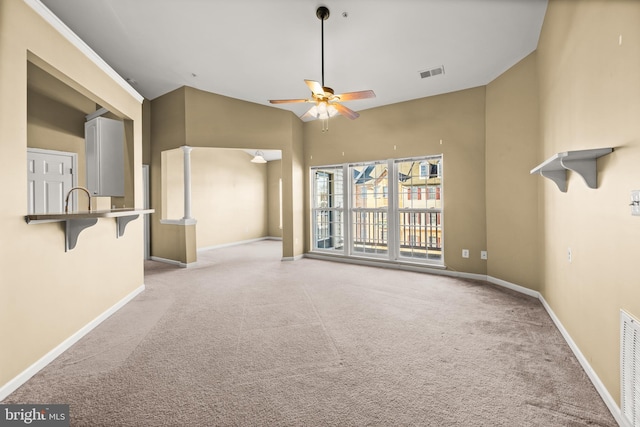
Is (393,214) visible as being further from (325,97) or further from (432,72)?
(325,97)

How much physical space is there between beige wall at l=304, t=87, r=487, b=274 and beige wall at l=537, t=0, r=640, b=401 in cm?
153

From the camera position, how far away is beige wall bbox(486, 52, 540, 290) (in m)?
3.64

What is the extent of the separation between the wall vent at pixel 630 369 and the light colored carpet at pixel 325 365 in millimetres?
185

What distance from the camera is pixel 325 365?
213 centimetres

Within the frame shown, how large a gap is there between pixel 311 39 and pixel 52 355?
3.95 metres

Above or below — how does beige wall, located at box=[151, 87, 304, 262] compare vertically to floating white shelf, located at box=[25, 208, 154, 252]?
above

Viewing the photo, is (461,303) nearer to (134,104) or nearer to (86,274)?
(86,274)

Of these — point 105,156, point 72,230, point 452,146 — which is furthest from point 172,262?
point 452,146

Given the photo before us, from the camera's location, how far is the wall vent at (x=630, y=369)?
1403 millimetres

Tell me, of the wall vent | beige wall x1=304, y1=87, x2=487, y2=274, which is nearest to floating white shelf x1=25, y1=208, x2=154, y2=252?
the wall vent

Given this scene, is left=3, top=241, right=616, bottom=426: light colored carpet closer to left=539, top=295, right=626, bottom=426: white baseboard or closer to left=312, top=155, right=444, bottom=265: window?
left=539, top=295, right=626, bottom=426: white baseboard

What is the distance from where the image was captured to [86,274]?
9.20ft

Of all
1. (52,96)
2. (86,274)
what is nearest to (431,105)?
(86,274)

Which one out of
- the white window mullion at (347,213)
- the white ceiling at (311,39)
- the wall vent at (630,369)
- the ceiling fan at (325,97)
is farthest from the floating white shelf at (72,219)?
the white window mullion at (347,213)
